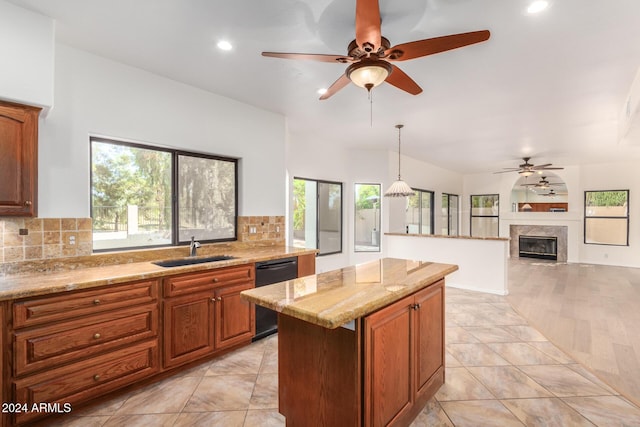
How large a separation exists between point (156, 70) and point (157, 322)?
7.75 feet

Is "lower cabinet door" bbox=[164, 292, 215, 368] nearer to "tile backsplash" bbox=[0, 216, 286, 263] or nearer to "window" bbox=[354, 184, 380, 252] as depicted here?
"tile backsplash" bbox=[0, 216, 286, 263]

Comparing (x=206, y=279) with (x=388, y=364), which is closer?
(x=388, y=364)

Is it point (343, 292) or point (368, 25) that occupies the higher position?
point (368, 25)

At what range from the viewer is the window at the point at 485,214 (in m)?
9.96

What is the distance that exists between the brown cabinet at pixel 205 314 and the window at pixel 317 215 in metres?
2.61

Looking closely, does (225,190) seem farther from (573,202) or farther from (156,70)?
(573,202)

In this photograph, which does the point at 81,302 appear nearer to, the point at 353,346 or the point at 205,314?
the point at 205,314

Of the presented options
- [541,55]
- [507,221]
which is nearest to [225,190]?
[541,55]

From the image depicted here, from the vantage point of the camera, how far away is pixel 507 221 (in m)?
9.60

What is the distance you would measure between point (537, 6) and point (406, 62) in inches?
39.3

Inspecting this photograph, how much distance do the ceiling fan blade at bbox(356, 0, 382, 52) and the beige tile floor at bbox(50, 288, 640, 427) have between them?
240 centimetres

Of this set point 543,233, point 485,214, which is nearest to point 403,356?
point 543,233

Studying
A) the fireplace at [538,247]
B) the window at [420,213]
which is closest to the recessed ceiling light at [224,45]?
the window at [420,213]

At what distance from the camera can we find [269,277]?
3.25m
